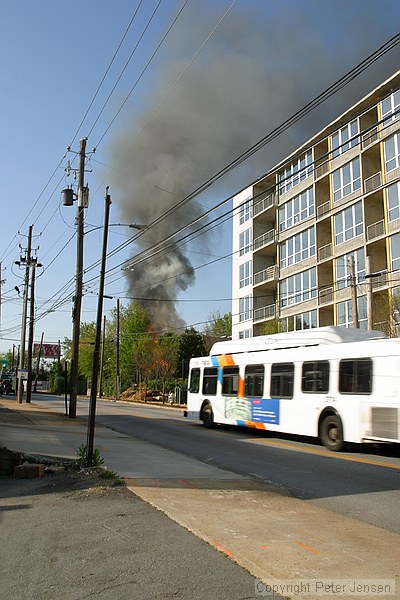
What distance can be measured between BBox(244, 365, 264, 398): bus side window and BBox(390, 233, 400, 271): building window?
57.0ft

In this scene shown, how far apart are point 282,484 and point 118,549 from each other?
14.2ft

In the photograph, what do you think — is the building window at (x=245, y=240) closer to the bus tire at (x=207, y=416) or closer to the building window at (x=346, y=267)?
the building window at (x=346, y=267)

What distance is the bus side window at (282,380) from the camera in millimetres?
15305

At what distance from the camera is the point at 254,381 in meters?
17.0

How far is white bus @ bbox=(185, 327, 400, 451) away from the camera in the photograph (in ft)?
40.0

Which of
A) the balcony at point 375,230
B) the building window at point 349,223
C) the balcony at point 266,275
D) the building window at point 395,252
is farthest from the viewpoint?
the balcony at point 266,275

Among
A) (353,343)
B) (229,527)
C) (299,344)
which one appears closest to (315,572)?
(229,527)

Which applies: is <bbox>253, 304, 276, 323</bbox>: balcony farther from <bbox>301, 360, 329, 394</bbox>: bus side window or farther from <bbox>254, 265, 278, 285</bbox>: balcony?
<bbox>301, 360, 329, 394</bbox>: bus side window

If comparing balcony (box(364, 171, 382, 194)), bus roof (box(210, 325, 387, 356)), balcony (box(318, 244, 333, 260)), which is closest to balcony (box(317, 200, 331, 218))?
balcony (box(318, 244, 333, 260))

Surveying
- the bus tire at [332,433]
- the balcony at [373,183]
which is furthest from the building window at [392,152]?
the bus tire at [332,433]

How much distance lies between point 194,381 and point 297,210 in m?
25.0

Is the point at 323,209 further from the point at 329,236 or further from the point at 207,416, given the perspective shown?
the point at 207,416

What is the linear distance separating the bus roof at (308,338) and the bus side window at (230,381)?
627 millimetres

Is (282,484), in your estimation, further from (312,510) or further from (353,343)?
(353,343)
